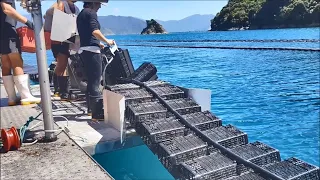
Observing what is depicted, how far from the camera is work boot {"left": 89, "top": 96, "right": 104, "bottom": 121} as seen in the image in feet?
15.0

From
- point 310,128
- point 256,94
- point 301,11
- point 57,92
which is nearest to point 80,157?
point 57,92

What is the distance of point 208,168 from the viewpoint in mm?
2980

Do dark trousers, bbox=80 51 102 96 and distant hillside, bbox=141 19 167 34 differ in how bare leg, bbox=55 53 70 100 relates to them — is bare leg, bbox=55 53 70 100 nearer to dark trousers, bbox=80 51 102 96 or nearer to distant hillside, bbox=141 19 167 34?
dark trousers, bbox=80 51 102 96

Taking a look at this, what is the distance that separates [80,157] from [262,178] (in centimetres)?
168

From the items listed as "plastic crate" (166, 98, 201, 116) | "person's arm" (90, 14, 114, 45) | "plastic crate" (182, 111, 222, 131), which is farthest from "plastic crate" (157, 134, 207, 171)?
"person's arm" (90, 14, 114, 45)

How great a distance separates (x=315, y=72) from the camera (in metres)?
14.9

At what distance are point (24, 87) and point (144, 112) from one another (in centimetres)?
231

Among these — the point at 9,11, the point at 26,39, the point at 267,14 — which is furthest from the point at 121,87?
the point at 267,14

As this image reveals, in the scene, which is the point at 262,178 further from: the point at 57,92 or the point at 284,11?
the point at 284,11

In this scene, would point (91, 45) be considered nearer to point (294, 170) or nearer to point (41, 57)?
point (41, 57)

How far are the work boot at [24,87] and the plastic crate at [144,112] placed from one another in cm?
201

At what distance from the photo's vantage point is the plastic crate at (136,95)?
4.12 metres

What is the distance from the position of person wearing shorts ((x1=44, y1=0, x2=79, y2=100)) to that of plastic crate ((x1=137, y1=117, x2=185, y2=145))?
273 cm

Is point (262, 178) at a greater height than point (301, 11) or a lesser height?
lesser
